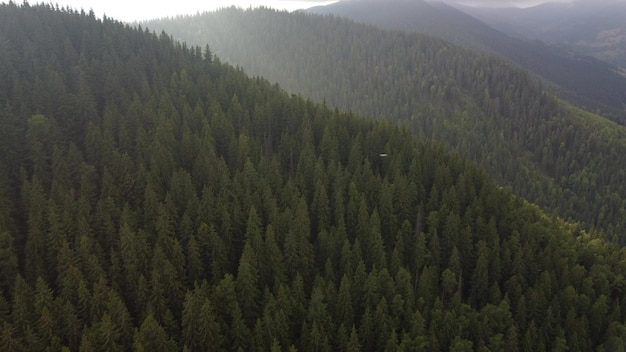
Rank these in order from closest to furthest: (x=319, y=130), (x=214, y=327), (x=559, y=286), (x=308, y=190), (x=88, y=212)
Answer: (x=214, y=327), (x=88, y=212), (x=559, y=286), (x=308, y=190), (x=319, y=130)

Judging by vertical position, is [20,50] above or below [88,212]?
above

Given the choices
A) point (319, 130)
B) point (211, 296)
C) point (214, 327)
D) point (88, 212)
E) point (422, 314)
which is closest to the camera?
point (214, 327)

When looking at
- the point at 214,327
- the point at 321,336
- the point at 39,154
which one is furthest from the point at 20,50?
the point at 321,336

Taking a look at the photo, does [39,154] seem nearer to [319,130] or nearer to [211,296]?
[211,296]

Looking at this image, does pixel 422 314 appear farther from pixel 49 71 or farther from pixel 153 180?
pixel 49 71

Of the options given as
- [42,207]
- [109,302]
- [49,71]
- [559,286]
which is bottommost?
[559,286]

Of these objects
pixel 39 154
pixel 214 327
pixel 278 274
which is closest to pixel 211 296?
pixel 214 327

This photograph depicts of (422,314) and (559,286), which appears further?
(559,286)
